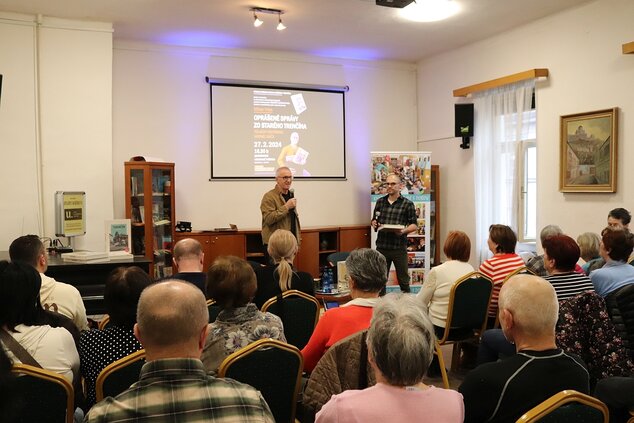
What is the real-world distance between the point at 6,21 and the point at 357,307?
5.95 m

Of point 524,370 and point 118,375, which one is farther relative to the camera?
point 118,375

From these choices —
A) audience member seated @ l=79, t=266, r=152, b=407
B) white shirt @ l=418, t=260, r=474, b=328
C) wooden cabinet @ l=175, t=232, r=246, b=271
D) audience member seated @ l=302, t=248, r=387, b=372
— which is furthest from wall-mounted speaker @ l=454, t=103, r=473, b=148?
audience member seated @ l=79, t=266, r=152, b=407

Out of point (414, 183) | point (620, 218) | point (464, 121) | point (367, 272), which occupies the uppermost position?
point (464, 121)

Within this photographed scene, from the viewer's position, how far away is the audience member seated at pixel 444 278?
418 cm

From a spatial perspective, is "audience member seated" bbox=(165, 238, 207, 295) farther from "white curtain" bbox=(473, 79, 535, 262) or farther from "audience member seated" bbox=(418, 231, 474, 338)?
"white curtain" bbox=(473, 79, 535, 262)

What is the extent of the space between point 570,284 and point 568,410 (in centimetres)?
175

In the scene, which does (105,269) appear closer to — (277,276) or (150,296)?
(277,276)

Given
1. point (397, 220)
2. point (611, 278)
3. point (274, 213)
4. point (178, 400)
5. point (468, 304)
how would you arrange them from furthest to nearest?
point (397, 220), point (274, 213), point (468, 304), point (611, 278), point (178, 400)

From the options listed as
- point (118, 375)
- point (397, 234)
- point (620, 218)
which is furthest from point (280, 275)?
point (620, 218)

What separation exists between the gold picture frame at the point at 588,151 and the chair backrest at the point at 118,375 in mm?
5507

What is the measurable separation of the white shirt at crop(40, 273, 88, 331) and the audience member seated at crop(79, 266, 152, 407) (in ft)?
2.37

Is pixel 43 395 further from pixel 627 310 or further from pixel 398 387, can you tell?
pixel 627 310

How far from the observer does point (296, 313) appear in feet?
11.3

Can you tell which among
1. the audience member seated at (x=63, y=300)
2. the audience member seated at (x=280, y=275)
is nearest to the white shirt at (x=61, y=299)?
the audience member seated at (x=63, y=300)
